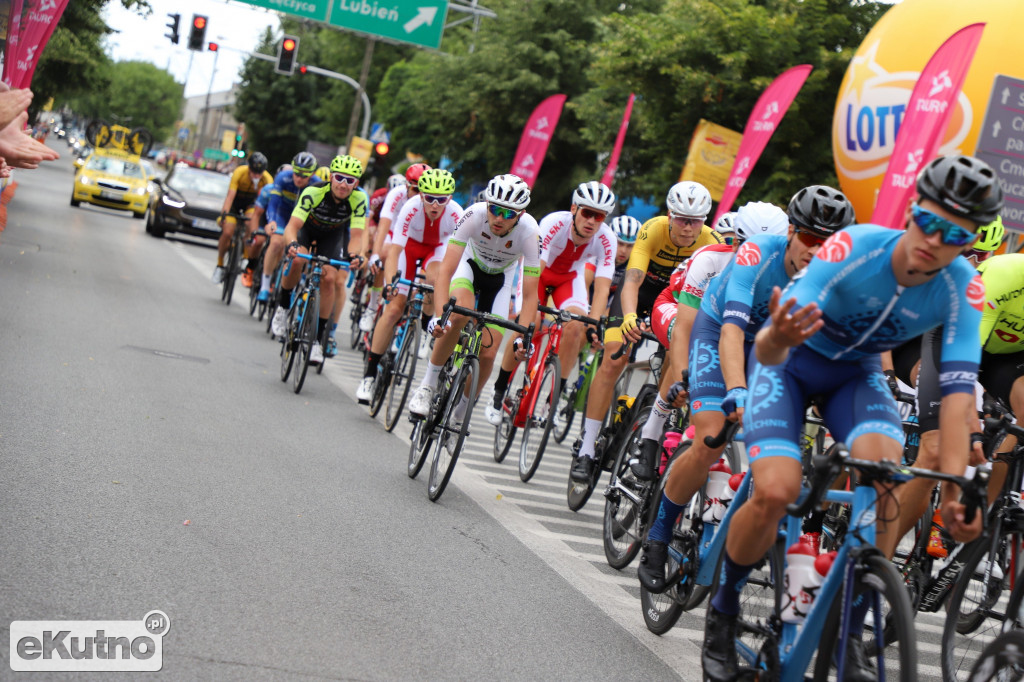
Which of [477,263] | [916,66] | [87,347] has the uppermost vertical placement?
[916,66]

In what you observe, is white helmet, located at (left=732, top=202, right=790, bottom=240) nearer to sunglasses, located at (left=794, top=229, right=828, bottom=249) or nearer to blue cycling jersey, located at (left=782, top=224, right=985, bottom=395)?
sunglasses, located at (left=794, top=229, right=828, bottom=249)

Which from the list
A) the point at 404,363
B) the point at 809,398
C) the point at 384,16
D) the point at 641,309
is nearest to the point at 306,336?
the point at 404,363

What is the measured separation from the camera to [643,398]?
796 cm

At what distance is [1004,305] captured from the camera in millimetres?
6668

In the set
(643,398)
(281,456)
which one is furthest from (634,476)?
(281,456)

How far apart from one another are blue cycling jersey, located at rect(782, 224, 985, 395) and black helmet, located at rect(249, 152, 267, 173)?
15.2 metres

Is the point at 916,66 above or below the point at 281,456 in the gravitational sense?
above

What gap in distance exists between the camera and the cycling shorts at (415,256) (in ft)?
39.7

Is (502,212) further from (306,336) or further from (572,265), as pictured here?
(306,336)

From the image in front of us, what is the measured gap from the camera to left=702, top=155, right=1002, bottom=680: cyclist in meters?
3.93

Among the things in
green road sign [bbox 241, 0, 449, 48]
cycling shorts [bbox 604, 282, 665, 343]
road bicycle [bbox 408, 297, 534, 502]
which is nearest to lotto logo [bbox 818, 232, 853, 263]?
road bicycle [bbox 408, 297, 534, 502]

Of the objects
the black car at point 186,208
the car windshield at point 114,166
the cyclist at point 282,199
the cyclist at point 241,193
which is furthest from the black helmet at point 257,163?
the car windshield at point 114,166

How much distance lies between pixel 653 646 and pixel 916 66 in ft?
41.6

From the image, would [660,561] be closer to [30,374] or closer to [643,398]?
[643,398]
